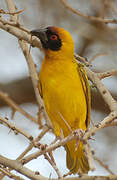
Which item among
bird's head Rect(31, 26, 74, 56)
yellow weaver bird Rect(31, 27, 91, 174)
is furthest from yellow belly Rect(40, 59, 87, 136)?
bird's head Rect(31, 26, 74, 56)

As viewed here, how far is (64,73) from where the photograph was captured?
14.1 ft

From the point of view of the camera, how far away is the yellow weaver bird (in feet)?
13.9

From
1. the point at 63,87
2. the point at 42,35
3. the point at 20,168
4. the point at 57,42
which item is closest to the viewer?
the point at 20,168

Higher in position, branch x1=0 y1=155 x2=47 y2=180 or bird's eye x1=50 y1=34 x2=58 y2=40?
bird's eye x1=50 y1=34 x2=58 y2=40

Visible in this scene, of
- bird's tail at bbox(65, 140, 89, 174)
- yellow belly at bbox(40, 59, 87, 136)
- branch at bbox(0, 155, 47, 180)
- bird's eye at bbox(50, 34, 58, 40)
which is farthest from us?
bird's eye at bbox(50, 34, 58, 40)

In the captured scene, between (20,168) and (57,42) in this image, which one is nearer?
(20,168)

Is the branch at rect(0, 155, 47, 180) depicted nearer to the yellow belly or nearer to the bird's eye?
the yellow belly

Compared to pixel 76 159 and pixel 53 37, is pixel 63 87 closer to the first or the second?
pixel 53 37

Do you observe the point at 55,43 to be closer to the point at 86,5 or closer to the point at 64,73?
the point at 64,73

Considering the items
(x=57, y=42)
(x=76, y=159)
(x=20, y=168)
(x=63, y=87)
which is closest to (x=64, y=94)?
(x=63, y=87)

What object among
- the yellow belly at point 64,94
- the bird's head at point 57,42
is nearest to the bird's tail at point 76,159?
the yellow belly at point 64,94

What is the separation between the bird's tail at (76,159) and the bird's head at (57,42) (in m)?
1.18

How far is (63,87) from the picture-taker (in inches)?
166

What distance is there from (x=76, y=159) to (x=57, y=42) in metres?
1.53
